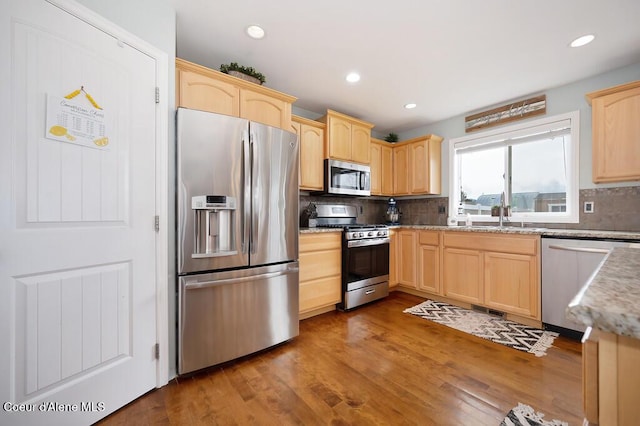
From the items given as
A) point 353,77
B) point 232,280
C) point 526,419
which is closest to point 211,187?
point 232,280

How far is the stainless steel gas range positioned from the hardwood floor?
719 millimetres

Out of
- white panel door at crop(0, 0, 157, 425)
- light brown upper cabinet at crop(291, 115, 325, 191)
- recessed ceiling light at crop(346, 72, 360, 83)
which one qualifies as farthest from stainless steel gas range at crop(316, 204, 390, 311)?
white panel door at crop(0, 0, 157, 425)

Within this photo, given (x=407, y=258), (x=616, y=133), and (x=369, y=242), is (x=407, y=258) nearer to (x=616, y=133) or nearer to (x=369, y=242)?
(x=369, y=242)

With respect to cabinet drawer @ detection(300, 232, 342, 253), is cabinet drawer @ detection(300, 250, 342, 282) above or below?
below

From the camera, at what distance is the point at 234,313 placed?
1937 mm

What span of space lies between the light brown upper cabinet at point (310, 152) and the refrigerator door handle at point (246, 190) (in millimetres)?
1142

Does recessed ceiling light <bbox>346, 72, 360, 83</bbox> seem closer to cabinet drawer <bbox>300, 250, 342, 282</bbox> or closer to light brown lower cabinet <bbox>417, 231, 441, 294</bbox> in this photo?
cabinet drawer <bbox>300, 250, 342, 282</bbox>

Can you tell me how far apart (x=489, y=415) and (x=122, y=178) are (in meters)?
2.46

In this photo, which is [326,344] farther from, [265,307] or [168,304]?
[168,304]

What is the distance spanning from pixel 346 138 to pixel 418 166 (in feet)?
4.12

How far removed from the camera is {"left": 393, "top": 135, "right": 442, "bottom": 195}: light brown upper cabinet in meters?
3.83

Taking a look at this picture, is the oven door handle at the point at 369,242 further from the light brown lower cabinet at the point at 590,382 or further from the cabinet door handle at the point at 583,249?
the light brown lower cabinet at the point at 590,382

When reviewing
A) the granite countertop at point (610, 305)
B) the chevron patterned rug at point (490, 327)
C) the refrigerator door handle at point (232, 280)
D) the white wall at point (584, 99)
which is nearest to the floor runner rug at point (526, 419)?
the chevron patterned rug at point (490, 327)

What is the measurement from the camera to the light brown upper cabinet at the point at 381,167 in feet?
13.1
